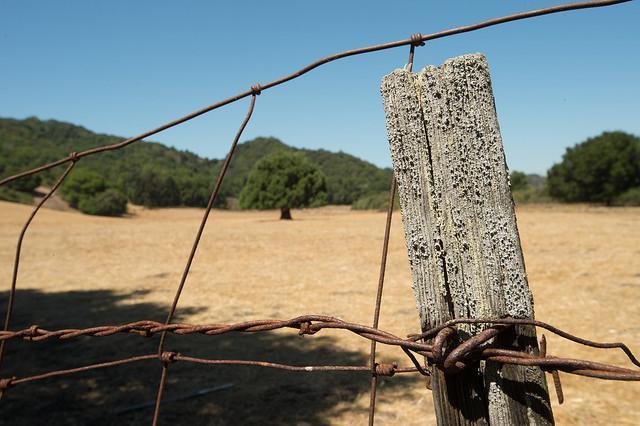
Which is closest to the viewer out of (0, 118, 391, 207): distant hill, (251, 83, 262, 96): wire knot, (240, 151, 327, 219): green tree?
(251, 83, 262, 96): wire knot

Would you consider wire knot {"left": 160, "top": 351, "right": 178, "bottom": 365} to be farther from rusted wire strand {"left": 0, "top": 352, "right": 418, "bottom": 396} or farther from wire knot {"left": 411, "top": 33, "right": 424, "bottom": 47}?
wire knot {"left": 411, "top": 33, "right": 424, "bottom": 47}

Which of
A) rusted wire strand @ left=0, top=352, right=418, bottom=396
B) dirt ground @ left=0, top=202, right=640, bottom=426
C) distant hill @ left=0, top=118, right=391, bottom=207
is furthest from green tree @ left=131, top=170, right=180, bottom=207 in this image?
rusted wire strand @ left=0, top=352, right=418, bottom=396

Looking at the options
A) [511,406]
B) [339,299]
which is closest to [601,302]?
[339,299]

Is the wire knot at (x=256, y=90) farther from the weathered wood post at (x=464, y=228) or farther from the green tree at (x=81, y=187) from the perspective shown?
the green tree at (x=81, y=187)

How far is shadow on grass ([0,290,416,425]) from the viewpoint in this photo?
338 centimetres

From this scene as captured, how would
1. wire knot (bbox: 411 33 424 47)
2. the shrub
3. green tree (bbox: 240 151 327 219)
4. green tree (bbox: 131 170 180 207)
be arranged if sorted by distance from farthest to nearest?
green tree (bbox: 131 170 180 207) < the shrub < green tree (bbox: 240 151 327 219) < wire knot (bbox: 411 33 424 47)

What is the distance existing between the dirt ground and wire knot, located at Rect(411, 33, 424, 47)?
290 centimetres

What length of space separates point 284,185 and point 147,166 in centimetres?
Result: 3576

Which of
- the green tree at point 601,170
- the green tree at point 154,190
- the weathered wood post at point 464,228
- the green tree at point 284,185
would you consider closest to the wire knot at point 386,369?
the weathered wood post at point 464,228

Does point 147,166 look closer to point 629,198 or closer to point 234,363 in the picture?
point 629,198

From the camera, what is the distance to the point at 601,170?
121 ft

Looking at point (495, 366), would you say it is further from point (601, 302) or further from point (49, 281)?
point (49, 281)

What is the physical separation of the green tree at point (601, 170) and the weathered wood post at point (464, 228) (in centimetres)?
4246

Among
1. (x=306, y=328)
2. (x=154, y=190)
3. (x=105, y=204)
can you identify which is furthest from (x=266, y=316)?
(x=154, y=190)
